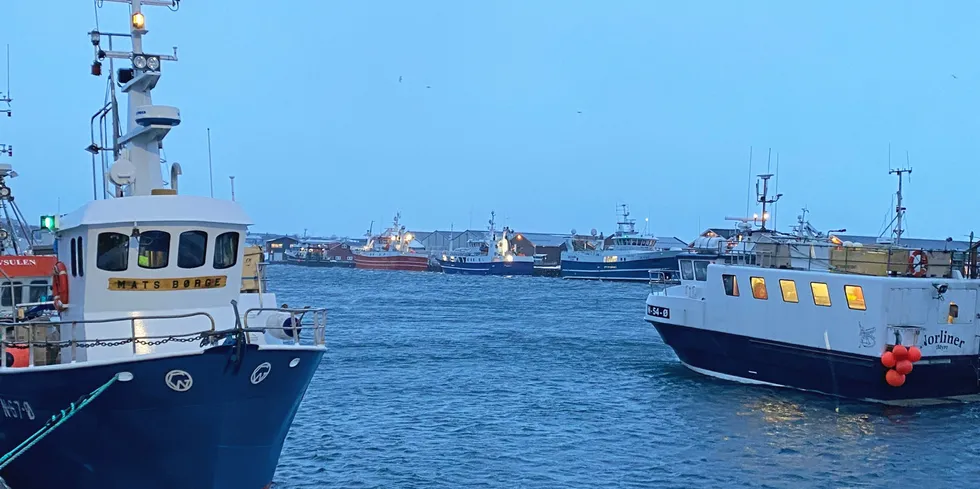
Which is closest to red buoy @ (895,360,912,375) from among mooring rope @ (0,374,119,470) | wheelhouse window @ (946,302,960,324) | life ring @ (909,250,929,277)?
wheelhouse window @ (946,302,960,324)

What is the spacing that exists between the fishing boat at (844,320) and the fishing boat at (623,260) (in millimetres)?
71982

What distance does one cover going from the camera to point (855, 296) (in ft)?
94.2

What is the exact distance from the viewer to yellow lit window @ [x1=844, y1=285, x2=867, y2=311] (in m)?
28.5

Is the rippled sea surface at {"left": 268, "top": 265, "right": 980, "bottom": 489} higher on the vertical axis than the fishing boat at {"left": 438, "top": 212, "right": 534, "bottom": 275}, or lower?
lower

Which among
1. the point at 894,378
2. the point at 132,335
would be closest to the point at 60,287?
the point at 132,335

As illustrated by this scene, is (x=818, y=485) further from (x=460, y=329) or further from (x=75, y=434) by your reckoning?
(x=460, y=329)

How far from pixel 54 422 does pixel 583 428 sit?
15.6m

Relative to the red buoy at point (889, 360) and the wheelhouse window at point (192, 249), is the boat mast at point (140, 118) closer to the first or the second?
the wheelhouse window at point (192, 249)

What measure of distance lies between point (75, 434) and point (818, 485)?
15807 mm

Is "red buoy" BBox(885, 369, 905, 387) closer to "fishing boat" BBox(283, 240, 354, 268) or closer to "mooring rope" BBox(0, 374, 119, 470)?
"mooring rope" BBox(0, 374, 119, 470)

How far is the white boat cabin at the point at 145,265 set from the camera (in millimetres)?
15336

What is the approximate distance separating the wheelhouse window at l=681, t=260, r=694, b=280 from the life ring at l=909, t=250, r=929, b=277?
8353 mm

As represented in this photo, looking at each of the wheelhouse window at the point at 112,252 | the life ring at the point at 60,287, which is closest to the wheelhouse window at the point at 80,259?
the wheelhouse window at the point at 112,252

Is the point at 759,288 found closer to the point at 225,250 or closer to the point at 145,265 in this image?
the point at 225,250
